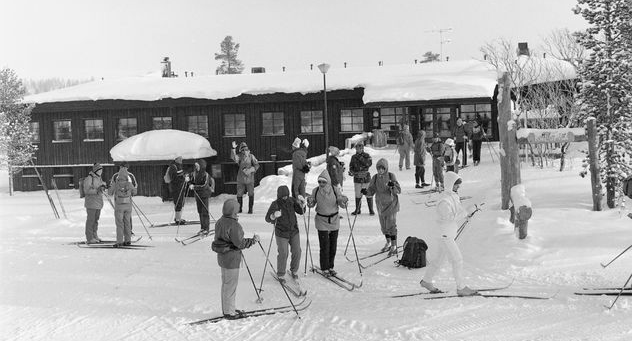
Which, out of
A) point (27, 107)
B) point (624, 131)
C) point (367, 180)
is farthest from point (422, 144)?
point (27, 107)

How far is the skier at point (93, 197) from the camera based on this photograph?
12.0 m

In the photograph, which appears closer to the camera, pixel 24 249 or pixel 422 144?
pixel 24 249

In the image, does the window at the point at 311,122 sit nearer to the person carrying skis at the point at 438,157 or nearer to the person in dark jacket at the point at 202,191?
the person carrying skis at the point at 438,157

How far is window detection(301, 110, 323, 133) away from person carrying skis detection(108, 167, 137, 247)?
1631 cm

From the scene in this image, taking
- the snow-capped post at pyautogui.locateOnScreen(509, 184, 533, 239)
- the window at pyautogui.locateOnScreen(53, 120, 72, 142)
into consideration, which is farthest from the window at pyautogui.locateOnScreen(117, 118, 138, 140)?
the snow-capped post at pyautogui.locateOnScreen(509, 184, 533, 239)

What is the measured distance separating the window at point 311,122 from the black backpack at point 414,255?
18823 mm

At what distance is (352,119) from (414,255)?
1880cm

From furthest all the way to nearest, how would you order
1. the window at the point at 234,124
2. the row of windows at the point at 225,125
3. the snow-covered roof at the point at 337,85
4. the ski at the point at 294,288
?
the window at the point at 234,124 < the row of windows at the point at 225,125 < the snow-covered roof at the point at 337,85 < the ski at the point at 294,288

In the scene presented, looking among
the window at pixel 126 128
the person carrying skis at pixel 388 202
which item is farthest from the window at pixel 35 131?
the person carrying skis at pixel 388 202

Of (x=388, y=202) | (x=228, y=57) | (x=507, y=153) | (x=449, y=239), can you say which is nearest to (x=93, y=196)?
(x=388, y=202)

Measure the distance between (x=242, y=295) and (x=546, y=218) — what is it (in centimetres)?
570

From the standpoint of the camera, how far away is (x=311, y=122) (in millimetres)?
27672

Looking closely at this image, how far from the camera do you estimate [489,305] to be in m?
6.88

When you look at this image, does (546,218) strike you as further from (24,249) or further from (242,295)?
(24,249)
